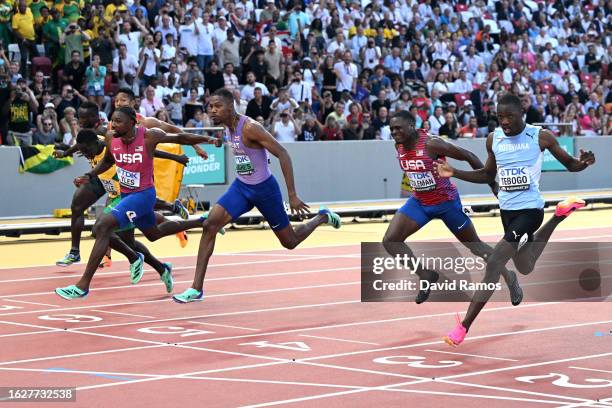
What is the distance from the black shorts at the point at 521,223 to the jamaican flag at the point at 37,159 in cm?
1454

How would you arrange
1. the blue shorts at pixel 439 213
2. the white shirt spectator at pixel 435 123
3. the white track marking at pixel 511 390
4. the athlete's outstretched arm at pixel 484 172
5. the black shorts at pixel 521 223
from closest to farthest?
the white track marking at pixel 511 390
the black shorts at pixel 521 223
the athlete's outstretched arm at pixel 484 172
the blue shorts at pixel 439 213
the white shirt spectator at pixel 435 123

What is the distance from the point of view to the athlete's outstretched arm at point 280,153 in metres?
12.1

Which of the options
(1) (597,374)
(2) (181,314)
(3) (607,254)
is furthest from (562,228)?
(1) (597,374)

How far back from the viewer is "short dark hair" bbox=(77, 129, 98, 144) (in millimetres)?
15703

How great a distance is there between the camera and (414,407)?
7711 mm

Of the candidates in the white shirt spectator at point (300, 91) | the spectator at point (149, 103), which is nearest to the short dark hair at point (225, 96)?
the spectator at point (149, 103)

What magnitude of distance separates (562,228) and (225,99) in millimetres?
12319

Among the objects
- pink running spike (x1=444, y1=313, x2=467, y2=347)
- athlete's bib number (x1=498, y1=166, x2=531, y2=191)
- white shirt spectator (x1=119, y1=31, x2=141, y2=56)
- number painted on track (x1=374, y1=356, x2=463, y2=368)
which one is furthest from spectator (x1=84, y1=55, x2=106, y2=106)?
number painted on track (x1=374, y1=356, x2=463, y2=368)

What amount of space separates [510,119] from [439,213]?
184 centimetres

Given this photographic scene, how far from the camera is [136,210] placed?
13094mm

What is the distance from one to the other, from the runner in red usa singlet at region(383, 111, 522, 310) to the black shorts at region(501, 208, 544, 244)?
1.25 metres

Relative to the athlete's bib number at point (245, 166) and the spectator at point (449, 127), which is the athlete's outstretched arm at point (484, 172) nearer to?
the athlete's bib number at point (245, 166)

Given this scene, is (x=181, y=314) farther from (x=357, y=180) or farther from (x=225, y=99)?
(x=357, y=180)

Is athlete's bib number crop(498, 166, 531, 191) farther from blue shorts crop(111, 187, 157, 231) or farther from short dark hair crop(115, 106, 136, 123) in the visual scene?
short dark hair crop(115, 106, 136, 123)
